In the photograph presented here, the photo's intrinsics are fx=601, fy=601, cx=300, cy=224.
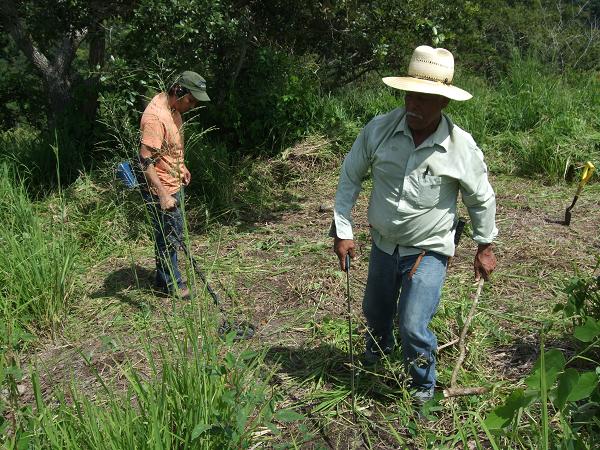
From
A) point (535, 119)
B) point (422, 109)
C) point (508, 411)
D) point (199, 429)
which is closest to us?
point (508, 411)

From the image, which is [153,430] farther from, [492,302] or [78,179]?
[78,179]

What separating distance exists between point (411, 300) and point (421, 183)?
55cm

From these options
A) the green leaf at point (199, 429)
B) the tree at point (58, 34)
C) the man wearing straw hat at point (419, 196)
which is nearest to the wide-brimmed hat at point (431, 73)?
the man wearing straw hat at point (419, 196)

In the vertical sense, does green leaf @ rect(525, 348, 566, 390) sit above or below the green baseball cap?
below

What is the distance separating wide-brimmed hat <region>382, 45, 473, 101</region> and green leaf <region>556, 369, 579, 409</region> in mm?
1239

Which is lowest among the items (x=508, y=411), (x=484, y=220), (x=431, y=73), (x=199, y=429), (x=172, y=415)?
(x=172, y=415)

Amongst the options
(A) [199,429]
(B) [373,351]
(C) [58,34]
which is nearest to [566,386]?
(A) [199,429]

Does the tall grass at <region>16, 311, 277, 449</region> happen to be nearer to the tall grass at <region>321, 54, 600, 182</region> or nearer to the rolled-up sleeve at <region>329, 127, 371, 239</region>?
the rolled-up sleeve at <region>329, 127, 371, 239</region>

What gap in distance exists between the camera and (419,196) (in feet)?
9.04

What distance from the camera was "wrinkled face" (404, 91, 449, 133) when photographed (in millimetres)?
2662

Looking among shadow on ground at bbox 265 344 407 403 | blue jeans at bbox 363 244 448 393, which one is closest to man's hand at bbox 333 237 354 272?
blue jeans at bbox 363 244 448 393

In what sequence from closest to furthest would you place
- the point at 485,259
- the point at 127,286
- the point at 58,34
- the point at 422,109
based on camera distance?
the point at 422,109
the point at 485,259
the point at 127,286
the point at 58,34

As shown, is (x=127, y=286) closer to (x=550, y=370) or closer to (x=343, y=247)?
(x=343, y=247)

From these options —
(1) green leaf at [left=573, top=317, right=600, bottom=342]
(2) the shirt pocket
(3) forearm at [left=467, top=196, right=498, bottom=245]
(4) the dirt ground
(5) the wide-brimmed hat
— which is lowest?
(4) the dirt ground
